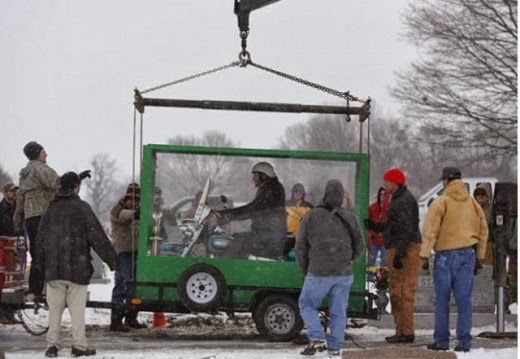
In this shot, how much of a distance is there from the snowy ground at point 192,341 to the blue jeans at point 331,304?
0.71 ft

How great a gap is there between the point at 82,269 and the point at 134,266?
7.67 ft

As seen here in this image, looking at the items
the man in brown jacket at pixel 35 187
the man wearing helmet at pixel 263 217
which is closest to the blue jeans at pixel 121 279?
the man in brown jacket at pixel 35 187

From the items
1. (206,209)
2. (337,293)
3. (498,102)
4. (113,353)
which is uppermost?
(498,102)

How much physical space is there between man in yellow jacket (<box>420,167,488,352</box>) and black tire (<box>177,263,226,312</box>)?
97.5 inches

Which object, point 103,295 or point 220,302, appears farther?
point 103,295

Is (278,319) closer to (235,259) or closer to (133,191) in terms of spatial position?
(235,259)

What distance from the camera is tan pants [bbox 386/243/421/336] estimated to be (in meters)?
12.1

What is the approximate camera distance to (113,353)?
1084cm

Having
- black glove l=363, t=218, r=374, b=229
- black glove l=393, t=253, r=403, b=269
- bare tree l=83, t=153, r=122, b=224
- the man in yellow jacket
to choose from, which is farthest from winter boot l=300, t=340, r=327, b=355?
bare tree l=83, t=153, r=122, b=224

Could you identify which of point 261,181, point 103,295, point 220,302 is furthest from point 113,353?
point 103,295

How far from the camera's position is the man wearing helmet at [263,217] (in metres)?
12.6

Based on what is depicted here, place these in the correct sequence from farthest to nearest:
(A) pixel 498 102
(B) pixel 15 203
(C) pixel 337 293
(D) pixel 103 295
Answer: (A) pixel 498 102
(D) pixel 103 295
(B) pixel 15 203
(C) pixel 337 293

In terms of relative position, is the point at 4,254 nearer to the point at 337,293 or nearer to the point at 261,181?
the point at 261,181

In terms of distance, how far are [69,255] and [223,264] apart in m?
2.44
